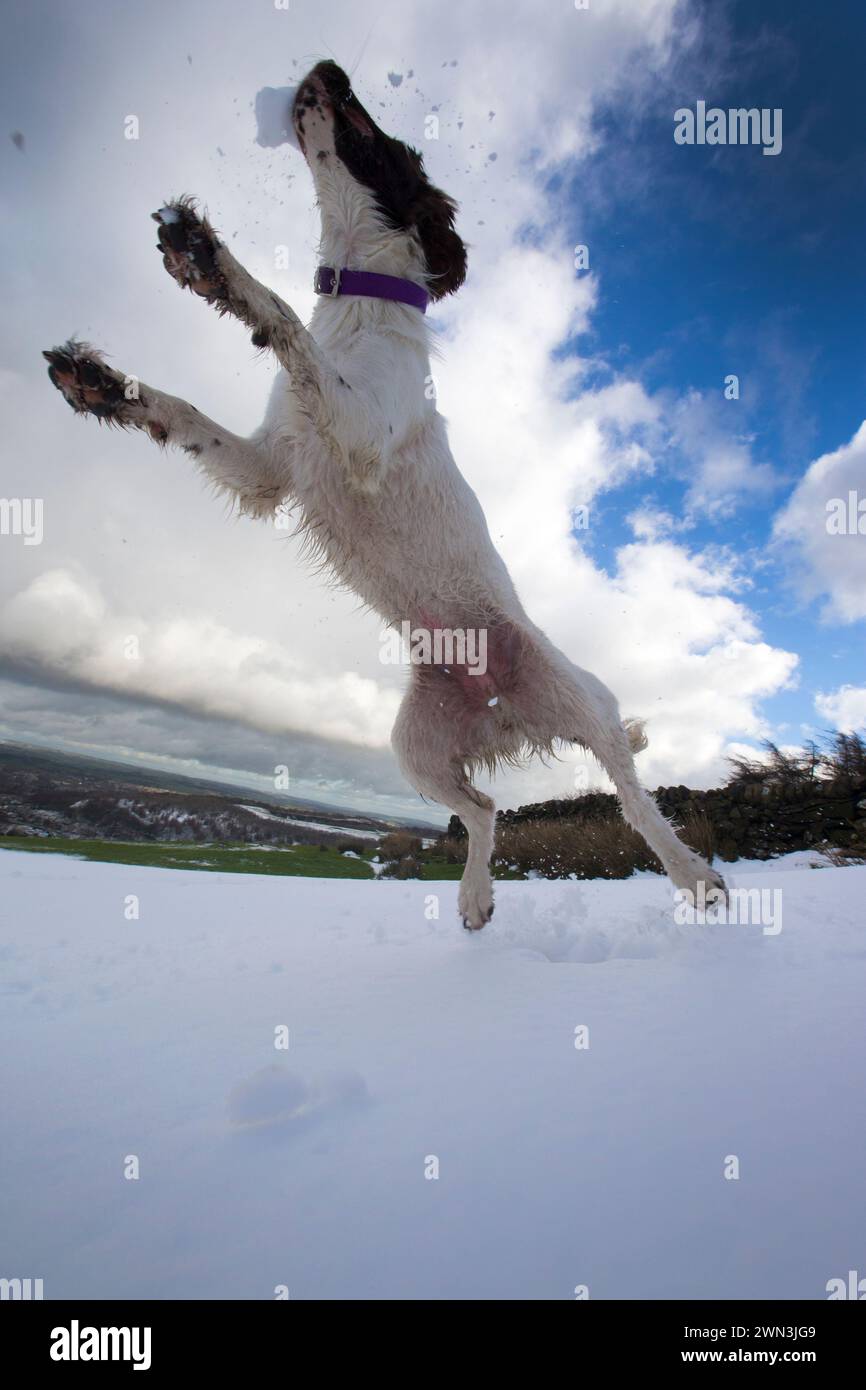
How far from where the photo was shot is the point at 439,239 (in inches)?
126

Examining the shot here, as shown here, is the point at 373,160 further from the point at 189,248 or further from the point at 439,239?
the point at 189,248

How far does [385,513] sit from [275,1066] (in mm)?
2219

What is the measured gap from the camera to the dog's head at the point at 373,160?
2.97 metres

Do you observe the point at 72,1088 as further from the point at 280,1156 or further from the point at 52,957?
the point at 52,957

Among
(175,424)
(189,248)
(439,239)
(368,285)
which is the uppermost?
(439,239)

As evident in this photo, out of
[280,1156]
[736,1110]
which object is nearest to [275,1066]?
[280,1156]

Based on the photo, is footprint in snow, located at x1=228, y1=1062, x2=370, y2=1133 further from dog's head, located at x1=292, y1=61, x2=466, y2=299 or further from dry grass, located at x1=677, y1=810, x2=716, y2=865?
dry grass, located at x1=677, y1=810, x2=716, y2=865

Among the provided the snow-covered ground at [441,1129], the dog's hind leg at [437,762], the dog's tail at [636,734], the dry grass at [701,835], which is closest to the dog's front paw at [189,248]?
the dog's hind leg at [437,762]

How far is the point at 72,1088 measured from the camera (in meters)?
1.21

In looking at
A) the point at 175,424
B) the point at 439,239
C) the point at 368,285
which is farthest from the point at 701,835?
the point at 175,424

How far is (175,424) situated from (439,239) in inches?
62.3

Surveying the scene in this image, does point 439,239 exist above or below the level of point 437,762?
above

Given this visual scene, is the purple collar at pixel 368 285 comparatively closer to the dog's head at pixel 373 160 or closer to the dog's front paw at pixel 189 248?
the dog's head at pixel 373 160

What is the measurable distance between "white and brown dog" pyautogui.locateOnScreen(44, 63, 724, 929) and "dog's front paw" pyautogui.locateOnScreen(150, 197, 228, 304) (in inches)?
18.6
